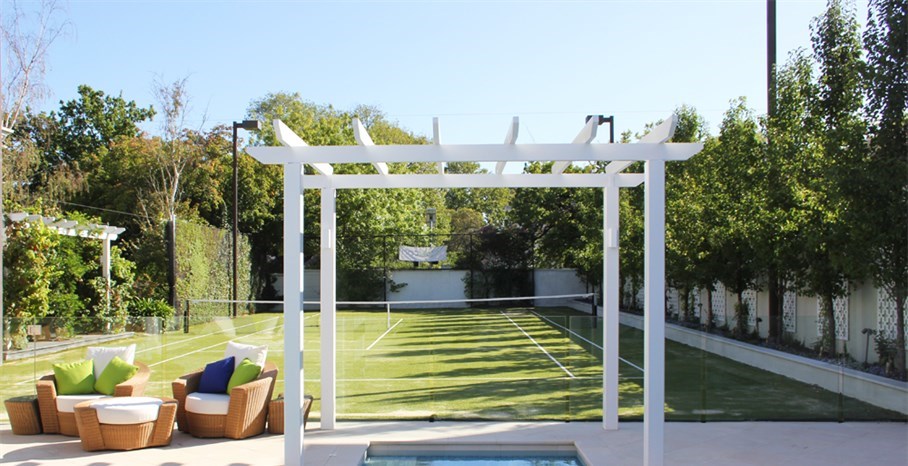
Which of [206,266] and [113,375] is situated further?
[206,266]

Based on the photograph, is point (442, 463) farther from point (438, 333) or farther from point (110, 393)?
point (438, 333)

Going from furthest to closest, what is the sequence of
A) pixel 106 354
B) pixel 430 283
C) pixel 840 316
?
pixel 430 283
pixel 840 316
pixel 106 354

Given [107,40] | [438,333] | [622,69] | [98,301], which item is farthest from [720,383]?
[107,40]

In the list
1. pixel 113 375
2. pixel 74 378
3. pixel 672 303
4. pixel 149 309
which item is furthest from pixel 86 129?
pixel 113 375

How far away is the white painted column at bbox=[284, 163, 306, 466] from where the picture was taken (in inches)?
210

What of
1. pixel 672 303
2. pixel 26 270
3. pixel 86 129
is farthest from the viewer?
pixel 86 129

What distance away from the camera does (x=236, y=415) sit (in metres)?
6.45

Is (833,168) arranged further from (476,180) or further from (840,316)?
(476,180)

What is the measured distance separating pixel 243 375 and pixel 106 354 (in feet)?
4.96

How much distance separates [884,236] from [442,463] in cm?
531

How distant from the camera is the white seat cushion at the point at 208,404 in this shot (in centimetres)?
652

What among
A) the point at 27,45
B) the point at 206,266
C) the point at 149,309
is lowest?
the point at 149,309

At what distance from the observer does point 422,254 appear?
2420 cm

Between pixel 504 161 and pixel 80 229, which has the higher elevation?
pixel 504 161
